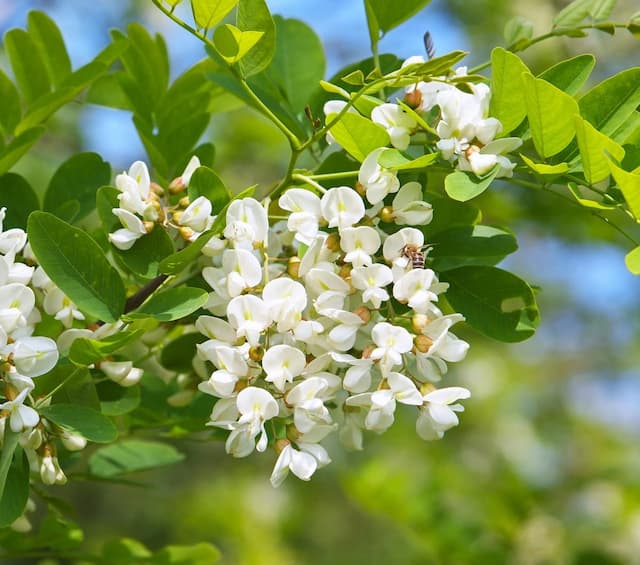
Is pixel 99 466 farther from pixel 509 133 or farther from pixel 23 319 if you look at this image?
pixel 509 133

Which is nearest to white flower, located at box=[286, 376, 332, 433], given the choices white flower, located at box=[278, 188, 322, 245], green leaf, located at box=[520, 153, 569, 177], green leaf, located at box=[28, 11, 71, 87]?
white flower, located at box=[278, 188, 322, 245]

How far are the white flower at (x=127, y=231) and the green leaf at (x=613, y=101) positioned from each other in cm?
35

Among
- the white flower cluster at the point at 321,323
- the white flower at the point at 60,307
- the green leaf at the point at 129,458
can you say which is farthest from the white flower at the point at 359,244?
the green leaf at the point at 129,458

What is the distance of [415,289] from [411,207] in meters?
0.06

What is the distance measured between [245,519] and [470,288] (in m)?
2.17

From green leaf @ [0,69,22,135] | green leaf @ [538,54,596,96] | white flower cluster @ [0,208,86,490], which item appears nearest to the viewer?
white flower cluster @ [0,208,86,490]

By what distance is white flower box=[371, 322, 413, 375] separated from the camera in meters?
0.63

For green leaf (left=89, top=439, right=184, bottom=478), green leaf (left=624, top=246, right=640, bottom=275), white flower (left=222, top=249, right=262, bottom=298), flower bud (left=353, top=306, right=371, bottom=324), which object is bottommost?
green leaf (left=89, top=439, right=184, bottom=478)

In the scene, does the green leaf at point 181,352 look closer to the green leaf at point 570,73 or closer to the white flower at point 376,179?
the white flower at point 376,179

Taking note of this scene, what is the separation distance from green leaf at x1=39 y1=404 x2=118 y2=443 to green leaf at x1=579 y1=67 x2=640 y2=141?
42cm

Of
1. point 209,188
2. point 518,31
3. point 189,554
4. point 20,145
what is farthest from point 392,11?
point 189,554

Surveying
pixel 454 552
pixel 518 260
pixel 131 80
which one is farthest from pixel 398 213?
pixel 518 260

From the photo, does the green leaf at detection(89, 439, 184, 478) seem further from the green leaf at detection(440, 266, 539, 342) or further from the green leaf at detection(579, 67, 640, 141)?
the green leaf at detection(579, 67, 640, 141)

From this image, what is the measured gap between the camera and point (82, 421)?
646 mm
